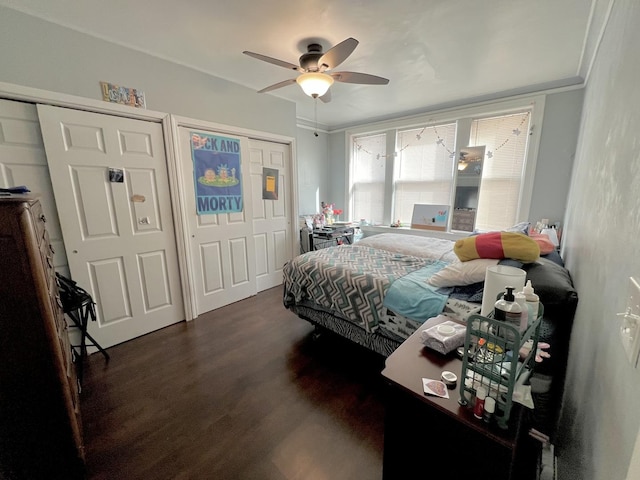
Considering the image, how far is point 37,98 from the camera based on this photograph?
1.80 m

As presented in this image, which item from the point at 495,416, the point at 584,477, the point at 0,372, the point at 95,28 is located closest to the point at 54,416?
the point at 0,372

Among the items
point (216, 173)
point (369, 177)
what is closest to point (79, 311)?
point (216, 173)

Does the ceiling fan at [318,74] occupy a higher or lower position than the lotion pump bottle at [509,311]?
higher

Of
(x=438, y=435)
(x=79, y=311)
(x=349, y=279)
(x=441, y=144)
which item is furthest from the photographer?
(x=441, y=144)

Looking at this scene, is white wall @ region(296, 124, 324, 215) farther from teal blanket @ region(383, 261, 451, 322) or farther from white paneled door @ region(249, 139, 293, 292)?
teal blanket @ region(383, 261, 451, 322)

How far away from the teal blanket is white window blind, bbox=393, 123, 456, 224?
2.45 m

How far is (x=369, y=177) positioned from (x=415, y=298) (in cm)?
325

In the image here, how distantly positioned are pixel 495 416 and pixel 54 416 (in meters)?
1.73

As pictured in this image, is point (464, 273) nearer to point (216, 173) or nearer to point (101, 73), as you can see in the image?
point (216, 173)

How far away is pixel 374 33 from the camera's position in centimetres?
192

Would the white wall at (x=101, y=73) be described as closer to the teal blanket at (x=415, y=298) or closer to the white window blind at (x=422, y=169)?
the white window blind at (x=422, y=169)

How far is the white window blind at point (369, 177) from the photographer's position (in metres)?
4.34

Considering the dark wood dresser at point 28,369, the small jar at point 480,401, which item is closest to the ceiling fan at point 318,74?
the dark wood dresser at point 28,369

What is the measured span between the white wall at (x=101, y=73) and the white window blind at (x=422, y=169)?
7.70 feet
